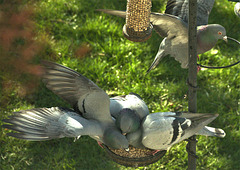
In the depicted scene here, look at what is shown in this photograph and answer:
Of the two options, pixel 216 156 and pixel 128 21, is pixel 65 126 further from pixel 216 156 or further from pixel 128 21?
pixel 216 156

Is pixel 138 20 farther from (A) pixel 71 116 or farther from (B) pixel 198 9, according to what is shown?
(A) pixel 71 116

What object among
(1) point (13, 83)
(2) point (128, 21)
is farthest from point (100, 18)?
(2) point (128, 21)

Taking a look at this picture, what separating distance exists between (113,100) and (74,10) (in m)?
3.11

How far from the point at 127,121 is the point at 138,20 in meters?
0.96

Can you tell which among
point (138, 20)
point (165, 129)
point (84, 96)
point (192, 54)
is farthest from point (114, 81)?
point (192, 54)

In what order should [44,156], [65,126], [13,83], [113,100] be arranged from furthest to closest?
[13,83]
[44,156]
[113,100]
[65,126]

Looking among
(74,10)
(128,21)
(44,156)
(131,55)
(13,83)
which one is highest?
(128,21)

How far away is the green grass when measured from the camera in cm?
446

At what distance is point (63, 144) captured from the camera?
4.59 meters

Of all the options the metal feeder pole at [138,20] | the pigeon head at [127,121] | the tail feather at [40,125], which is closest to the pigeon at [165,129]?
the pigeon head at [127,121]

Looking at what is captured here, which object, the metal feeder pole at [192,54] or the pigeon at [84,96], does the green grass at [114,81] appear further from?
the metal feeder pole at [192,54]

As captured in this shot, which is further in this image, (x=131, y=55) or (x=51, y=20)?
(x=51, y=20)

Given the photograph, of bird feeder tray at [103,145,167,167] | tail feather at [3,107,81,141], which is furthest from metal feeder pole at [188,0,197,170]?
tail feather at [3,107,81,141]

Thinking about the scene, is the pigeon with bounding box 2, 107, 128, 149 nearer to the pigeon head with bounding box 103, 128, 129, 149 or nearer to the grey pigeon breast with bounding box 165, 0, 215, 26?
the pigeon head with bounding box 103, 128, 129, 149
